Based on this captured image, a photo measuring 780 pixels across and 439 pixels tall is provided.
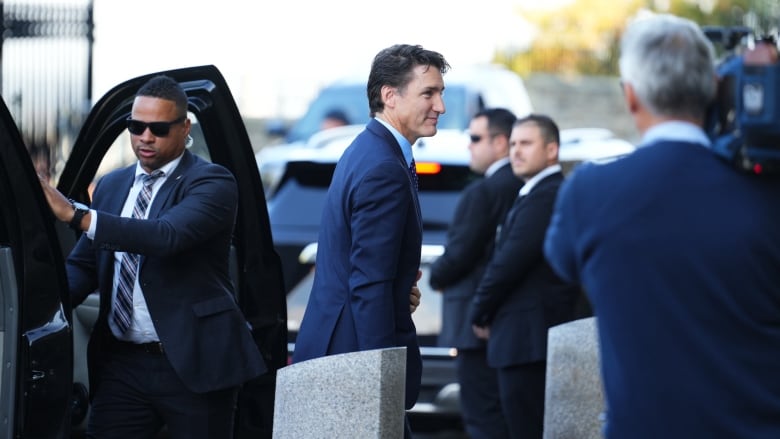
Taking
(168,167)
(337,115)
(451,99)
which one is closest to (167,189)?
(168,167)

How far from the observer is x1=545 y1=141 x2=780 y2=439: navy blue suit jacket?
124 inches

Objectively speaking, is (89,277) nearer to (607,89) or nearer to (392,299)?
(392,299)

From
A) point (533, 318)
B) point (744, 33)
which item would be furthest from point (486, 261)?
point (744, 33)

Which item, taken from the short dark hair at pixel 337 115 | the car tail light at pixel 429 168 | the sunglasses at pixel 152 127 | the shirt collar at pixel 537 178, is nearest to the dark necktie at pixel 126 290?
the sunglasses at pixel 152 127

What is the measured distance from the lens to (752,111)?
3.13m

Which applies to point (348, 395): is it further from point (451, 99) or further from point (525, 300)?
point (451, 99)

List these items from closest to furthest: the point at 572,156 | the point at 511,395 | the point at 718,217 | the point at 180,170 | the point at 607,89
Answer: the point at 718,217 → the point at 180,170 → the point at 511,395 → the point at 572,156 → the point at 607,89

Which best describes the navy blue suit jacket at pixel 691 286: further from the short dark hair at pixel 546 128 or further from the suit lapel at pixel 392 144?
the short dark hair at pixel 546 128

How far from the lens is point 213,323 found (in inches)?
206

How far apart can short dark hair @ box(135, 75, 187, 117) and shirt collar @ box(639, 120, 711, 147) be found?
2437mm

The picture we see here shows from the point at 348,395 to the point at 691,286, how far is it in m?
1.92

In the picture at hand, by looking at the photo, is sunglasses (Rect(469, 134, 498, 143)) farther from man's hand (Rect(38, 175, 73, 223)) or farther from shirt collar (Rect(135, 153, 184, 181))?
man's hand (Rect(38, 175, 73, 223))

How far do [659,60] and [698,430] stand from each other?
77 cm

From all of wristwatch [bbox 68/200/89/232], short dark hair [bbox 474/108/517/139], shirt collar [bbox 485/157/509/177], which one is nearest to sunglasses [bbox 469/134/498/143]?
short dark hair [bbox 474/108/517/139]
